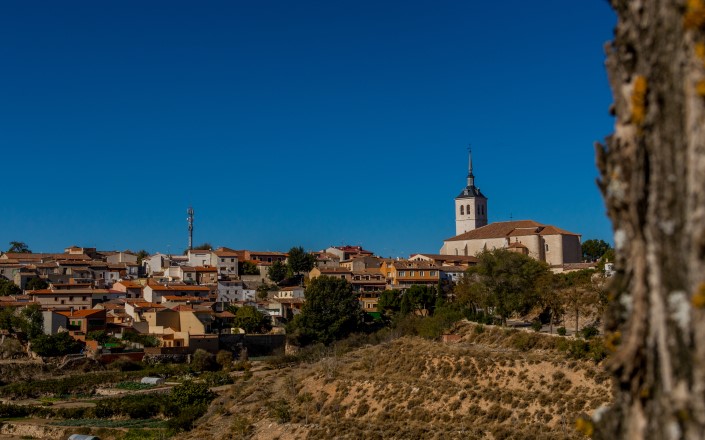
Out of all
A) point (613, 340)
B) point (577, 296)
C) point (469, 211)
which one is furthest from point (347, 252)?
point (613, 340)

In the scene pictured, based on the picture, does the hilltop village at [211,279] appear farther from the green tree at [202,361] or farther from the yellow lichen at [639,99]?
the yellow lichen at [639,99]

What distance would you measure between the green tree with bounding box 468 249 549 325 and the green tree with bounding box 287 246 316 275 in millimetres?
36628

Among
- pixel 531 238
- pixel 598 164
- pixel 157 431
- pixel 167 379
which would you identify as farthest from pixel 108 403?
pixel 531 238

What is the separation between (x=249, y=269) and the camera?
87.1 metres

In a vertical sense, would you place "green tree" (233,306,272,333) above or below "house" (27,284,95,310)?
below

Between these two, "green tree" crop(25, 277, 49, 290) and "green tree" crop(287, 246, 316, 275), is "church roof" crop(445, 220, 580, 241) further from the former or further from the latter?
"green tree" crop(25, 277, 49, 290)

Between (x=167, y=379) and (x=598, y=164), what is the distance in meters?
48.4

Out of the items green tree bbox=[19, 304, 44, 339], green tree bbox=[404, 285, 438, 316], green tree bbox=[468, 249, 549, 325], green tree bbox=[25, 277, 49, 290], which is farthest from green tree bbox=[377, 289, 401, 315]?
green tree bbox=[25, 277, 49, 290]

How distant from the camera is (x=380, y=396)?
105 ft

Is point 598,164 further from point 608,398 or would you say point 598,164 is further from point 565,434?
point 608,398

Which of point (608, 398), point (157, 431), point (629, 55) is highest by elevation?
point (629, 55)

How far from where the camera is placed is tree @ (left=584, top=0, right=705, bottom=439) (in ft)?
10.6

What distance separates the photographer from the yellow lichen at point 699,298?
310 centimetres

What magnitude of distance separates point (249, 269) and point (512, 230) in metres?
29.2
